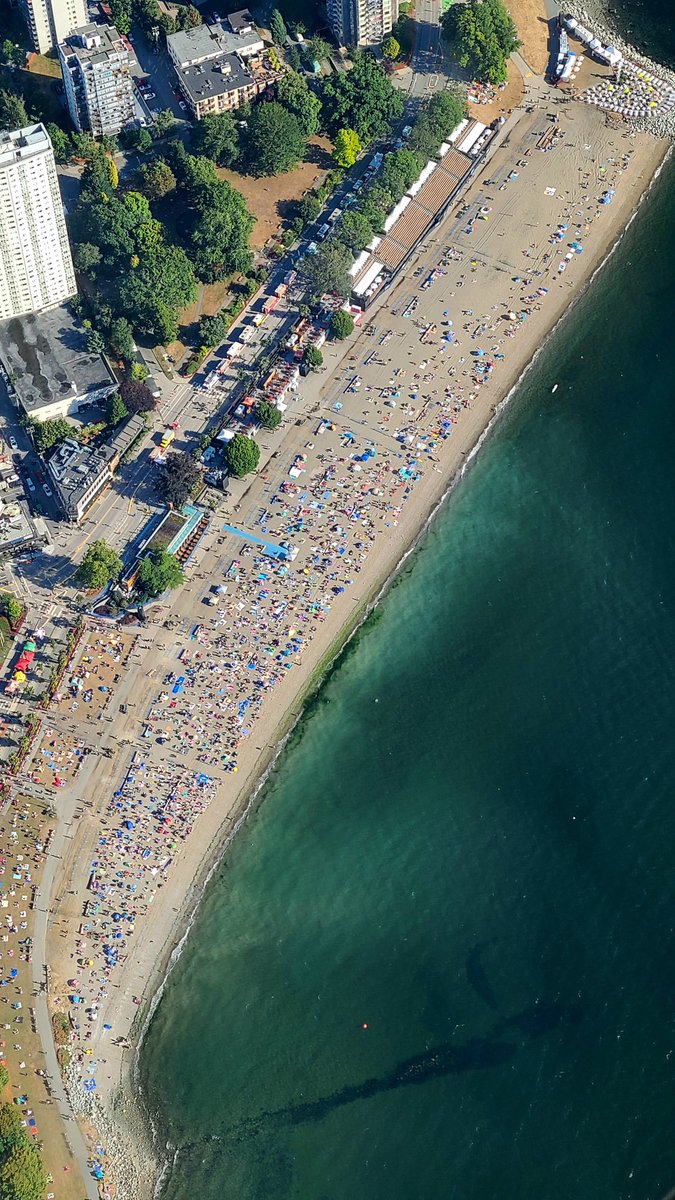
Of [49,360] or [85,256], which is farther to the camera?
[85,256]

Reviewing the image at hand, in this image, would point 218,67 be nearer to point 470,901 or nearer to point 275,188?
point 275,188

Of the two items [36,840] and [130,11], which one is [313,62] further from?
[36,840]

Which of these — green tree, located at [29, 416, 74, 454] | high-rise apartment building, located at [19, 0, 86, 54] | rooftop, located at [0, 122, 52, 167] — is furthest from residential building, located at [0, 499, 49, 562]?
high-rise apartment building, located at [19, 0, 86, 54]

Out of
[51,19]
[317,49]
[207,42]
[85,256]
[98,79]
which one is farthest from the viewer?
[317,49]

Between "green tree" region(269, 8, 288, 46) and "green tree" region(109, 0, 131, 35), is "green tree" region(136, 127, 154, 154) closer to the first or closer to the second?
"green tree" region(109, 0, 131, 35)

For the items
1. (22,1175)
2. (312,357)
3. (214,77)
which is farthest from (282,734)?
(214,77)
